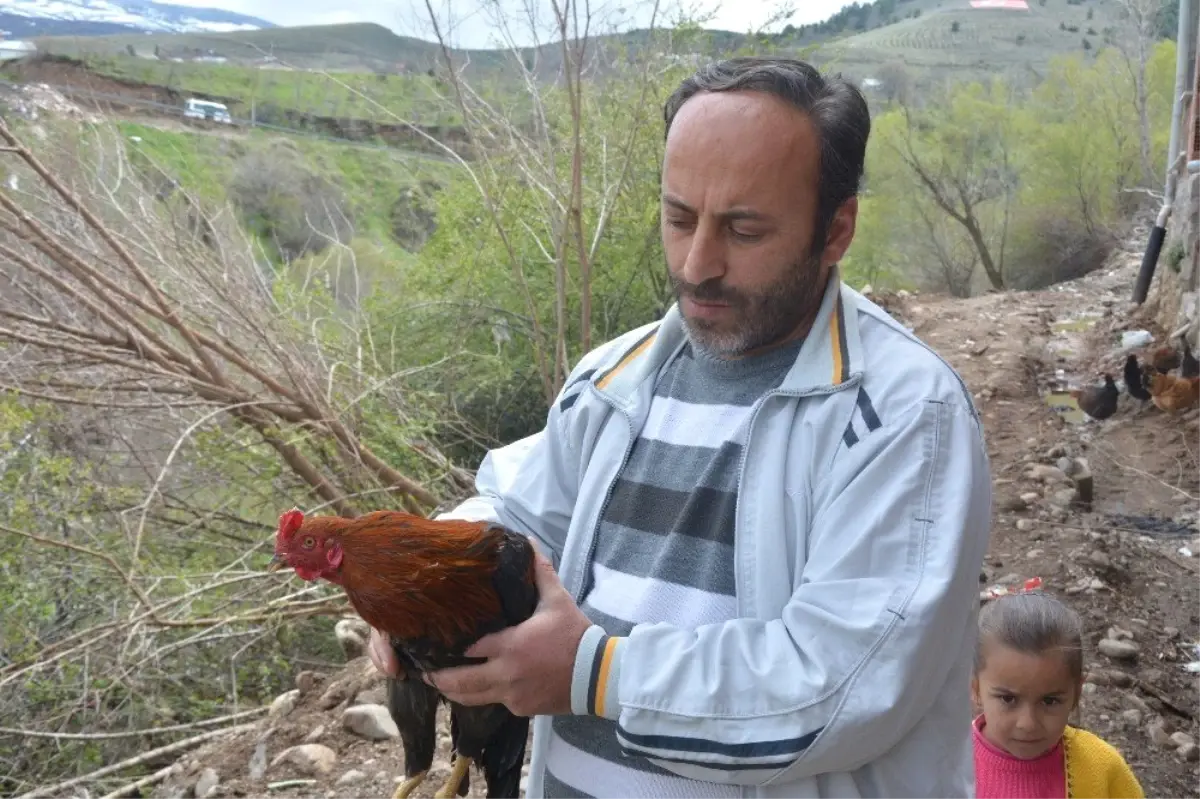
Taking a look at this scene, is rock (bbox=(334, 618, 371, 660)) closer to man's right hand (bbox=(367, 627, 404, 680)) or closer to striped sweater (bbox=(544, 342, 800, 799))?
man's right hand (bbox=(367, 627, 404, 680))

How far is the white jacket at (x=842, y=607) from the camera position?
3.73 feet

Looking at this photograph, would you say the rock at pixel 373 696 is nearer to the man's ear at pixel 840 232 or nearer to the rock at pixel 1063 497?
the man's ear at pixel 840 232

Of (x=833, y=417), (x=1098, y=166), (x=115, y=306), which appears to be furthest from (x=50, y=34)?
(x=1098, y=166)

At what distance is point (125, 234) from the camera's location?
472 centimetres

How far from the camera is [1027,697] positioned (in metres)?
2.19

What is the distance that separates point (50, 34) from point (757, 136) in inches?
229

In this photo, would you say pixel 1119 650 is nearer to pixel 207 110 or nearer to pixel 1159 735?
pixel 1159 735

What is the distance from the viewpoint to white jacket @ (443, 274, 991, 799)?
114 cm

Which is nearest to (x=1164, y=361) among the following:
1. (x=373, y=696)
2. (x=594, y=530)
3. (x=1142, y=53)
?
(x=373, y=696)

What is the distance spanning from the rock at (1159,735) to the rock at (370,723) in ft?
9.06

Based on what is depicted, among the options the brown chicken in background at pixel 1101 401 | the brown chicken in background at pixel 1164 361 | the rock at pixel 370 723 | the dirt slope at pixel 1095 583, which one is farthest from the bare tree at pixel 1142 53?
the rock at pixel 370 723

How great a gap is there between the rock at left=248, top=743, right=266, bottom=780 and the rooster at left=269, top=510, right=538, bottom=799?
6.16 feet

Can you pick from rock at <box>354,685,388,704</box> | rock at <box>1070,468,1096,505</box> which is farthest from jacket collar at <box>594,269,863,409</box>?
rock at <box>1070,468,1096,505</box>

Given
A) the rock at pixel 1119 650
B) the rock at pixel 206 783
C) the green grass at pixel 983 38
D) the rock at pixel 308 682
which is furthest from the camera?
the green grass at pixel 983 38
